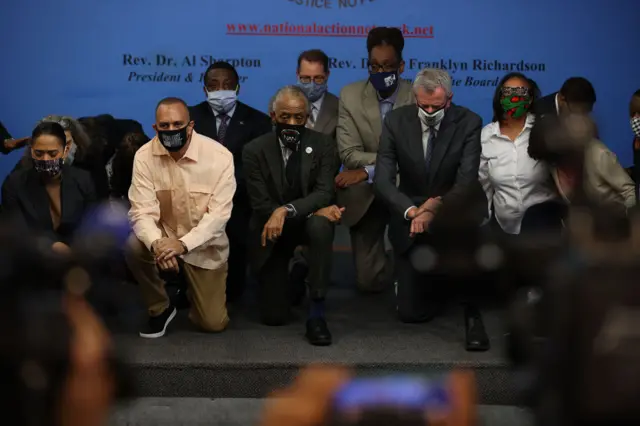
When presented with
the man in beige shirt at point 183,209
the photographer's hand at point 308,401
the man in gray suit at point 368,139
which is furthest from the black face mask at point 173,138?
the photographer's hand at point 308,401

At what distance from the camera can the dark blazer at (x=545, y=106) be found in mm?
5262

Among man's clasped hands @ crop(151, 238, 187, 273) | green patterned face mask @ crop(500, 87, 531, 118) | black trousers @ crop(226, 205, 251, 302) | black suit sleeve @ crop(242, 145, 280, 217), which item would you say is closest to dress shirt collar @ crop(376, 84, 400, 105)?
green patterned face mask @ crop(500, 87, 531, 118)

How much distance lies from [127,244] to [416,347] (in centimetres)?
153

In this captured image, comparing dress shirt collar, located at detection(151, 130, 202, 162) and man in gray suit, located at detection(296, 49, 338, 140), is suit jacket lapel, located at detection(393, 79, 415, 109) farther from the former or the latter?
dress shirt collar, located at detection(151, 130, 202, 162)

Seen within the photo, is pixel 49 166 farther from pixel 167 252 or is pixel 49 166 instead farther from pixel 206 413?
pixel 206 413

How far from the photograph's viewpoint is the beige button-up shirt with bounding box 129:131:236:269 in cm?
518

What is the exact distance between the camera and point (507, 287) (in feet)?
7.14

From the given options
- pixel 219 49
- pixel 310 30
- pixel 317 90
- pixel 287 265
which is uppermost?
pixel 310 30

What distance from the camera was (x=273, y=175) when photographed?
5.35 m

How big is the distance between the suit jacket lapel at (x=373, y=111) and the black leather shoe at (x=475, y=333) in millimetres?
1278

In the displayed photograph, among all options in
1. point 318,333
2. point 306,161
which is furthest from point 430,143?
point 318,333

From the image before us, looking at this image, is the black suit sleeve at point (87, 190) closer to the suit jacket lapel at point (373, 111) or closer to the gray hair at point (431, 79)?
the suit jacket lapel at point (373, 111)

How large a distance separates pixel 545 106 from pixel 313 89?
1338mm

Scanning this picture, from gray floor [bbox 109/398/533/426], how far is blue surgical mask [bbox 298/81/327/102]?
2.06 m
